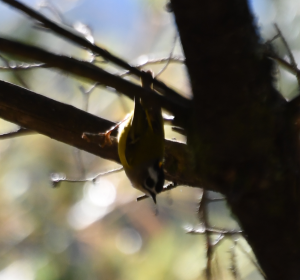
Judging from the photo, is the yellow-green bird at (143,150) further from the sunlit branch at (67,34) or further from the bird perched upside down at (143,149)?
the sunlit branch at (67,34)

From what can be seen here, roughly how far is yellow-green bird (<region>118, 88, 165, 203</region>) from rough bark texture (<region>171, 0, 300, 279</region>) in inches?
27.4

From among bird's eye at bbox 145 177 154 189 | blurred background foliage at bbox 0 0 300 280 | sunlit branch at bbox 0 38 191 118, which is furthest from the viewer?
blurred background foliage at bbox 0 0 300 280

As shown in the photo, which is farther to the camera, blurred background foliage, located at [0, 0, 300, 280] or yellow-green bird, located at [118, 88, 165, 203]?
blurred background foliage, located at [0, 0, 300, 280]

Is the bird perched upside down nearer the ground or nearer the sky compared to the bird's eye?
nearer the sky

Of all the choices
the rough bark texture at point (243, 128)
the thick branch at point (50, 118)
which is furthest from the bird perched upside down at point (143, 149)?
the rough bark texture at point (243, 128)

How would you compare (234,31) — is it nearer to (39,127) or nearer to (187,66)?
(187,66)

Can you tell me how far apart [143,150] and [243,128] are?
108 centimetres

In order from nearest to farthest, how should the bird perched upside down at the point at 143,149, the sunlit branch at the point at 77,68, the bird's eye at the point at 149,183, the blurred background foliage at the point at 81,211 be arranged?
the sunlit branch at the point at 77,68
the bird perched upside down at the point at 143,149
the bird's eye at the point at 149,183
the blurred background foliage at the point at 81,211

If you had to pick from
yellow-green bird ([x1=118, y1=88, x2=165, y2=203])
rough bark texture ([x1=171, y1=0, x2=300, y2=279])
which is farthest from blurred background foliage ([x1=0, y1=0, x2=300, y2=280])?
rough bark texture ([x1=171, y1=0, x2=300, y2=279])

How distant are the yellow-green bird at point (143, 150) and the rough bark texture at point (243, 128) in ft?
2.28

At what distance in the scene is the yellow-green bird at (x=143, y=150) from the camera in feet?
4.55

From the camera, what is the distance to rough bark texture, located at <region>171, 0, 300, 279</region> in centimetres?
54

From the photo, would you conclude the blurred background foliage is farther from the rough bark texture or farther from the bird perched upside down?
the rough bark texture

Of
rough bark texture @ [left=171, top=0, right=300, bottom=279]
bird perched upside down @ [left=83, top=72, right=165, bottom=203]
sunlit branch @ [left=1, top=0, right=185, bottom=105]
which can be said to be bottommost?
rough bark texture @ [left=171, top=0, right=300, bottom=279]
